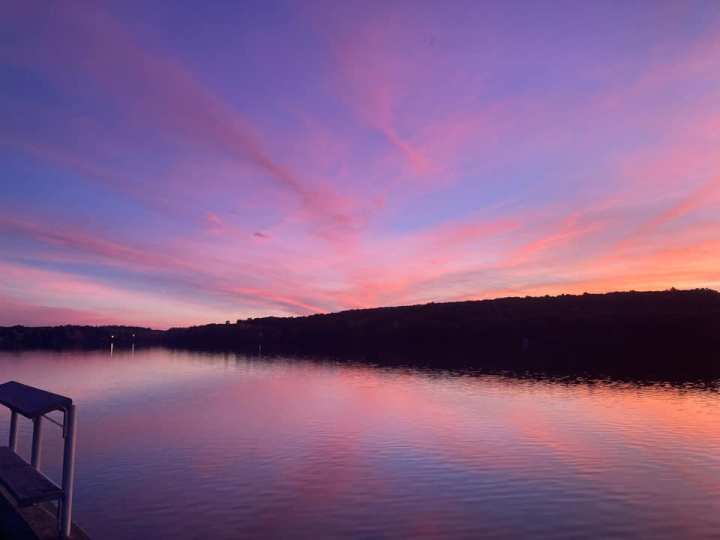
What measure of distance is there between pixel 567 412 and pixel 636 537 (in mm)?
30999

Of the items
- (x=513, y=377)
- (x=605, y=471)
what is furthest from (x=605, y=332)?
(x=605, y=471)

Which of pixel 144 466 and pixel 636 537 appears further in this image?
pixel 144 466

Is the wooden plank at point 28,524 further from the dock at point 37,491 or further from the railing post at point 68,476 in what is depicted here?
the railing post at point 68,476

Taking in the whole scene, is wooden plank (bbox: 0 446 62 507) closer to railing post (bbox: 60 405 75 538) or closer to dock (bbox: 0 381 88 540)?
dock (bbox: 0 381 88 540)

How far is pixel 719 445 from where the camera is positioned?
3306 centimetres

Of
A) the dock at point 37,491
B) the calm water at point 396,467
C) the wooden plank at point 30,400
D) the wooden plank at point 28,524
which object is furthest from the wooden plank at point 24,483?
the calm water at point 396,467

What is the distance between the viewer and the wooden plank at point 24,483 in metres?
11.9

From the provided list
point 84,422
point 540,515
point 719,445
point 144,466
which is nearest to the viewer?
point 540,515

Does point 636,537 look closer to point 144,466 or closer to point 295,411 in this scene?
point 144,466

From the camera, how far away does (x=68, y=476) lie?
39.2 feet

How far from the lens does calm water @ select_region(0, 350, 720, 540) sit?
18.8 metres

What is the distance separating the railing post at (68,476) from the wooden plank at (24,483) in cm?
22

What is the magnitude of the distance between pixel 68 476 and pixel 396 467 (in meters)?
17.9

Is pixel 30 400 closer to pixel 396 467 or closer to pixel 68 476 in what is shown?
pixel 68 476
